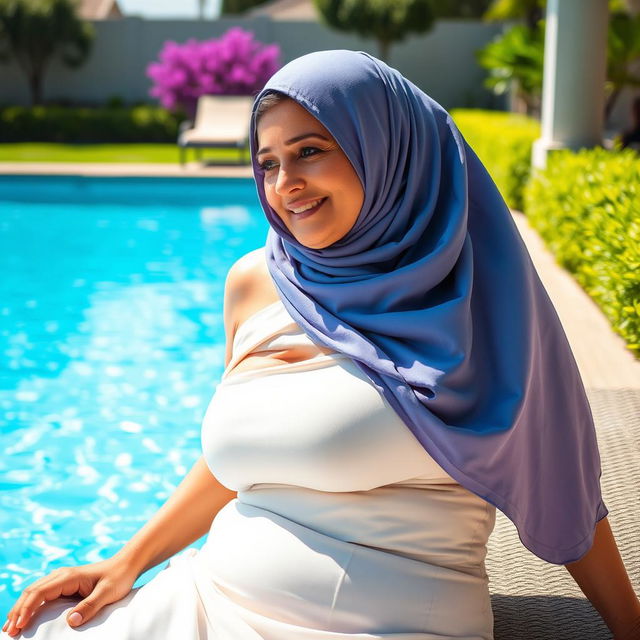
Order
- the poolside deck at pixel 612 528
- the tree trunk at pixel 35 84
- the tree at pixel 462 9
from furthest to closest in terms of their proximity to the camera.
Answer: the tree at pixel 462 9, the tree trunk at pixel 35 84, the poolside deck at pixel 612 528

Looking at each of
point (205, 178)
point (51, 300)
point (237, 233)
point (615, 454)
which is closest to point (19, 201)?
point (205, 178)

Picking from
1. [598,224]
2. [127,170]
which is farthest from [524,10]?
[598,224]

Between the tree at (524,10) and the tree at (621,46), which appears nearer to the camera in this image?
the tree at (621,46)

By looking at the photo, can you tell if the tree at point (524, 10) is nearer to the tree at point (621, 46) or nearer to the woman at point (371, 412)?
the tree at point (621, 46)

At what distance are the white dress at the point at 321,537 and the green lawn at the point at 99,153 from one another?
1320 cm

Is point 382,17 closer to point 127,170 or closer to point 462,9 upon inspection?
point 127,170

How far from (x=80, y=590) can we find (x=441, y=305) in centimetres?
69

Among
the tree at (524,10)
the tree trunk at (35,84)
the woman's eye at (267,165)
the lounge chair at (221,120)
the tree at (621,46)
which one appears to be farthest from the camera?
the tree trunk at (35,84)

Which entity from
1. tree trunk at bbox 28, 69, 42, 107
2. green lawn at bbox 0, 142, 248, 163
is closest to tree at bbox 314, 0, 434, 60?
green lawn at bbox 0, 142, 248, 163

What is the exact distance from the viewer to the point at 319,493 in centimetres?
134

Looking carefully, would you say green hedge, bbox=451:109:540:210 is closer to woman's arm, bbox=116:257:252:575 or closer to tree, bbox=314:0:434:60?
woman's arm, bbox=116:257:252:575

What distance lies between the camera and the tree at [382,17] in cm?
2036

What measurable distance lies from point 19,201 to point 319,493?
36.3ft

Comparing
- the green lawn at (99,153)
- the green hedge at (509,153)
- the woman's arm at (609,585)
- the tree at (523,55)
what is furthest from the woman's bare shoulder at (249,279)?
the green lawn at (99,153)
